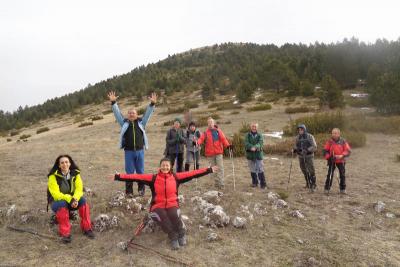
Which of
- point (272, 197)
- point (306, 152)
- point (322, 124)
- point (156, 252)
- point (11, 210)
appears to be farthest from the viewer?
point (322, 124)

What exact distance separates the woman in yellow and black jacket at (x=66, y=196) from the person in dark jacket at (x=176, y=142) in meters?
3.45

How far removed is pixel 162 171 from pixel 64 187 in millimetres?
1477

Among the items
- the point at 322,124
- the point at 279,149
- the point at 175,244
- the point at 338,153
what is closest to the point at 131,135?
the point at 175,244

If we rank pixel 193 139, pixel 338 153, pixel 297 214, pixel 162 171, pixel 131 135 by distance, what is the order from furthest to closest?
pixel 193 139 → pixel 338 153 → pixel 131 135 → pixel 297 214 → pixel 162 171

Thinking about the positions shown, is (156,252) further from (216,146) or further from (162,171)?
(216,146)

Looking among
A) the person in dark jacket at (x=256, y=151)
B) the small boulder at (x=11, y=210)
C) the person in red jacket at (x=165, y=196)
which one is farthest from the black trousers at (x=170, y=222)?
the person in dark jacket at (x=256, y=151)

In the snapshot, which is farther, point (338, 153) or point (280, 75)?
point (280, 75)

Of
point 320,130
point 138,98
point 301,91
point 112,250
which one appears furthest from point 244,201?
point 138,98

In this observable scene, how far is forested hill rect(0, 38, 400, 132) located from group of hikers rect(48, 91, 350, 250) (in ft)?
47.6

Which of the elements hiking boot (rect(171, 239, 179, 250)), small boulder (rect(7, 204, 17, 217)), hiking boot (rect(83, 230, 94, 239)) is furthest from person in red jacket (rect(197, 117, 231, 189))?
small boulder (rect(7, 204, 17, 217))

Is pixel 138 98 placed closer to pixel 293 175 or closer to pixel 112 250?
pixel 293 175

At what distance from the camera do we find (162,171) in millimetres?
5922

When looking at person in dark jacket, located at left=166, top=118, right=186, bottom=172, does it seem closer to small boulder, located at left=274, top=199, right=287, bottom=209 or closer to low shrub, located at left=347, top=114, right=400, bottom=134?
small boulder, located at left=274, top=199, right=287, bottom=209

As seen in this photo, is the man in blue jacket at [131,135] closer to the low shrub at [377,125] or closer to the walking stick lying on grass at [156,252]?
the walking stick lying on grass at [156,252]
